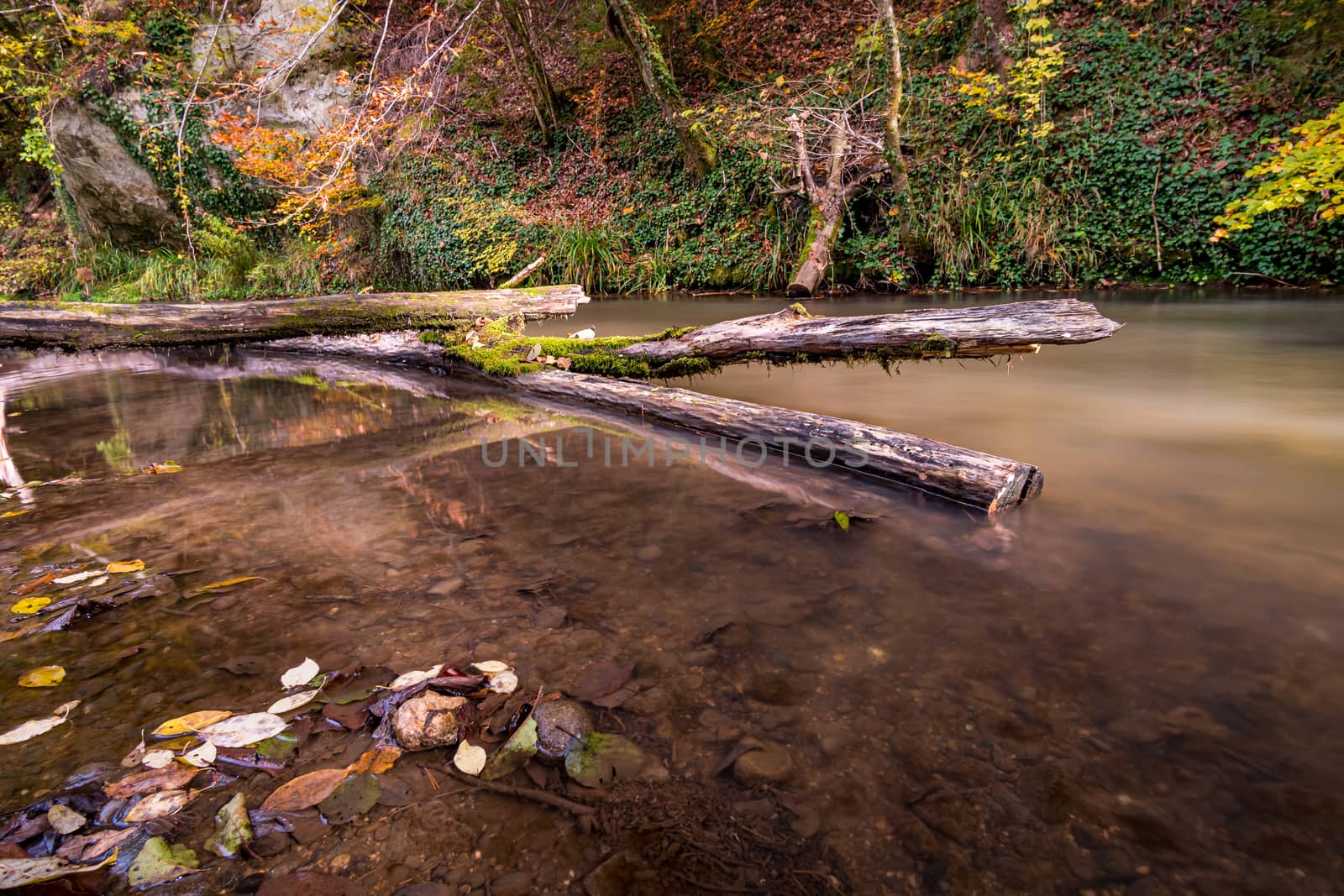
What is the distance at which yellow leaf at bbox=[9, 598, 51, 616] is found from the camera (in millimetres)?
2027

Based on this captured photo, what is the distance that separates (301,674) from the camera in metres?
1.72

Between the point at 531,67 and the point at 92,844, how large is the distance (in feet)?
54.6

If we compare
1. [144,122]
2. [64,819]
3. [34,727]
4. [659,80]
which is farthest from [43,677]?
[144,122]

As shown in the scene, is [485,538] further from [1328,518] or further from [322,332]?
[322,332]

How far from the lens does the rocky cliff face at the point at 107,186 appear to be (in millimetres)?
16234

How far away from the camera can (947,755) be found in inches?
56.9

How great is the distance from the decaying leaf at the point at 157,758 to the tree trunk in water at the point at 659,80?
12.7 metres

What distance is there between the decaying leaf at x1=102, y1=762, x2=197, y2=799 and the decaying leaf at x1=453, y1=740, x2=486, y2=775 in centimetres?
57

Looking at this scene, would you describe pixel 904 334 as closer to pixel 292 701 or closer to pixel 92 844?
pixel 292 701

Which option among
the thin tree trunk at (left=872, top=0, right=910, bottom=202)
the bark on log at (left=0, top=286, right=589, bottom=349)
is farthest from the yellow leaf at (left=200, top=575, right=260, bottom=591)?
the thin tree trunk at (left=872, top=0, right=910, bottom=202)

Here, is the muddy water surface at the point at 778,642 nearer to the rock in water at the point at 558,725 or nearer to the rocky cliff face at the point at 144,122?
the rock in water at the point at 558,725

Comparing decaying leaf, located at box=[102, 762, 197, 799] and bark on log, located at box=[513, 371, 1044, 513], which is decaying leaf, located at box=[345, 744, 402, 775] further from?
bark on log, located at box=[513, 371, 1044, 513]

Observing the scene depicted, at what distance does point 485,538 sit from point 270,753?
1252 mm

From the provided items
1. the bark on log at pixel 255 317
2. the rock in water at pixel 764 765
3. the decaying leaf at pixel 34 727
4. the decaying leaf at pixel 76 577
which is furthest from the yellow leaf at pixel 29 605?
the bark on log at pixel 255 317
